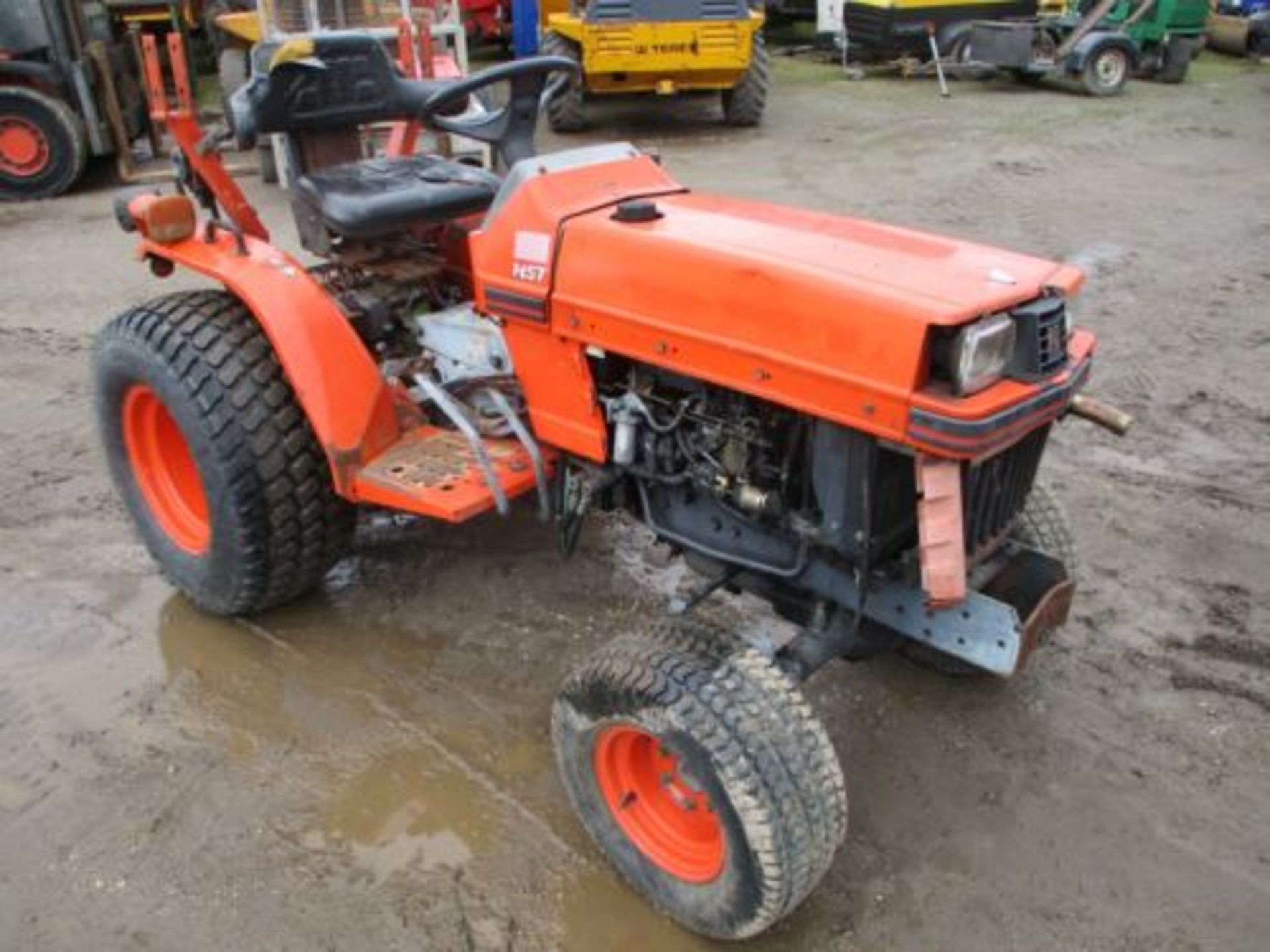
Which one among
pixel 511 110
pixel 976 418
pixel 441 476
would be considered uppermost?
pixel 511 110

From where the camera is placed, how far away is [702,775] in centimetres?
203

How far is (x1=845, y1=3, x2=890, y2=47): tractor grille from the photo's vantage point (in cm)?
1174

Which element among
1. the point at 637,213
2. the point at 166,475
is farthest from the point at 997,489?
the point at 166,475

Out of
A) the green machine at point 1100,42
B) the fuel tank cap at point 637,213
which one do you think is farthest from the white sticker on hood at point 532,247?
the green machine at point 1100,42

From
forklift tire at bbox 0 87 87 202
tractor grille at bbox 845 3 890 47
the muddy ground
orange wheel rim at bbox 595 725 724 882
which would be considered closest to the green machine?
tractor grille at bbox 845 3 890 47

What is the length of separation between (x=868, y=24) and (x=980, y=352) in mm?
11368

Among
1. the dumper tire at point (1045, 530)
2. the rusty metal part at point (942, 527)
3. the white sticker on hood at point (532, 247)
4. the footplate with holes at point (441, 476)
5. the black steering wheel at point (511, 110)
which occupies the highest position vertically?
the black steering wheel at point (511, 110)

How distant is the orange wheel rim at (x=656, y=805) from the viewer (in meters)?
2.21

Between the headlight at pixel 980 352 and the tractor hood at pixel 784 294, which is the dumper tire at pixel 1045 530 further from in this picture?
the headlight at pixel 980 352

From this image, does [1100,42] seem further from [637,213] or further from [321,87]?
[637,213]

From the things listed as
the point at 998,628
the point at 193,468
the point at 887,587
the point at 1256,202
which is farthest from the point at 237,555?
the point at 1256,202

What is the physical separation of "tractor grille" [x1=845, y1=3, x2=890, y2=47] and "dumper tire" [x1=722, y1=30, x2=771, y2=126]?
244 centimetres

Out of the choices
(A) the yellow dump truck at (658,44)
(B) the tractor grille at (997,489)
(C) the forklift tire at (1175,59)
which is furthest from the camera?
(C) the forklift tire at (1175,59)

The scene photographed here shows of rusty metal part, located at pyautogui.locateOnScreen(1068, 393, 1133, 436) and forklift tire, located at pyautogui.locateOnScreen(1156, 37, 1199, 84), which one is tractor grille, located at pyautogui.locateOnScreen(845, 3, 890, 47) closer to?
forklift tire, located at pyautogui.locateOnScreen(1156, 37, 1199, 84)
